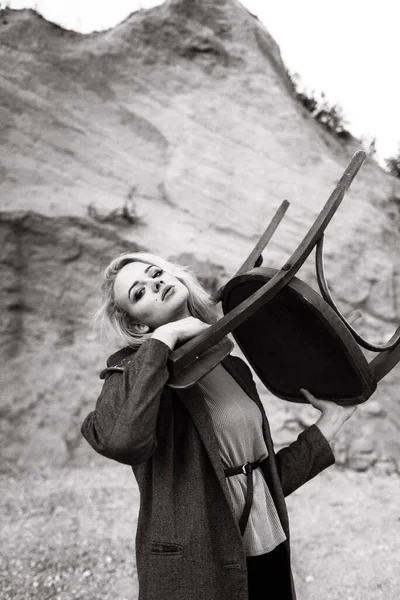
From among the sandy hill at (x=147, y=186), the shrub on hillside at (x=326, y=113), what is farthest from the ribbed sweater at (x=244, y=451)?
the shrub on hillside at (x=326, y=113)

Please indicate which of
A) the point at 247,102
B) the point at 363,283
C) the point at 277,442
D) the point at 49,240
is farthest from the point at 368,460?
the point at 247,102

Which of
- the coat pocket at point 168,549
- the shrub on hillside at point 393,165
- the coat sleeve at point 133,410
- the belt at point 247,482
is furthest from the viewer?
the shrub on hillside at point 393,165

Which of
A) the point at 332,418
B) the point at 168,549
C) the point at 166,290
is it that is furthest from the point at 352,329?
the point at 168,549

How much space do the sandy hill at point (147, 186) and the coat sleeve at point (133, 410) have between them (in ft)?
10.4

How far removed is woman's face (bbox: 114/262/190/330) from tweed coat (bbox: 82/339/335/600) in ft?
0.49

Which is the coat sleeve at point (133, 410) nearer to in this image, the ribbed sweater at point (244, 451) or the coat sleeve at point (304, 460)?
the ribbed sweater at point (244, 451)

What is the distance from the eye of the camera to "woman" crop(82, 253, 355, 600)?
1.17 meters

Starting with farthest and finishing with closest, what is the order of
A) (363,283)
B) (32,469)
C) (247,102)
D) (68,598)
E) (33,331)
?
(247,102), (363,283), (33,331), (32,469), (68,598)

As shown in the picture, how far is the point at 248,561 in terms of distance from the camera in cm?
142

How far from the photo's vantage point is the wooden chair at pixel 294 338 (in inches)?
46.4

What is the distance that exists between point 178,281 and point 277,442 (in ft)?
9.92

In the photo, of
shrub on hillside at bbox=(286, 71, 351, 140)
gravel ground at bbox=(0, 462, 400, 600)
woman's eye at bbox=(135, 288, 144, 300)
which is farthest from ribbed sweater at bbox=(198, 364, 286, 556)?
shrub on hillside at bbox=(286, 71, 351, 140)

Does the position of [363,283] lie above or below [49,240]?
above

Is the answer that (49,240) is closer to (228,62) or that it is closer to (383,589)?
(228,62)
